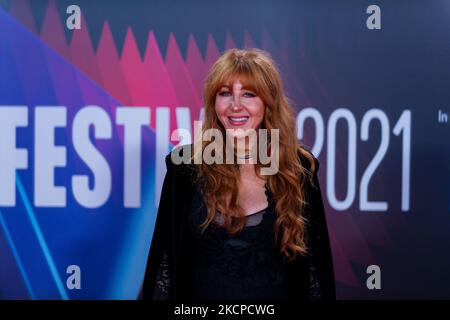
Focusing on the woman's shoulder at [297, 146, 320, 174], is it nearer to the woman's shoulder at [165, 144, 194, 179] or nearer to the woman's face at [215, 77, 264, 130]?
the woman's face at [215, 77, 264, 130]

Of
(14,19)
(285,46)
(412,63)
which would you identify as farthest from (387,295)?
(14,19)

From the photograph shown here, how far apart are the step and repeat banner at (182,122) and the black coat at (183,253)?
81 centimetres

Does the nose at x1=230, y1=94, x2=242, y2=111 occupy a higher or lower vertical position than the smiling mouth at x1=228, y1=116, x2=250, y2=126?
higher

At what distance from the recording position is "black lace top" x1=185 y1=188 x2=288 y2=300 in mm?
1690

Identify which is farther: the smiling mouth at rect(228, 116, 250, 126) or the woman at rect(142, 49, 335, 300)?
the smiling mouth at rect(228, 116, 250, 126)

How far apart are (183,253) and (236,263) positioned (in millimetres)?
156

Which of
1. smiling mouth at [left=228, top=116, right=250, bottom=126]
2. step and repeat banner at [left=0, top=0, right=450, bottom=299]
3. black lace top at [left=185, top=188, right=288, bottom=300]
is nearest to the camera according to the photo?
black lace top at [left=185, top=188, right=288, bottom=300]

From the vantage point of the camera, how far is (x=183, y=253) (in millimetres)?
1721

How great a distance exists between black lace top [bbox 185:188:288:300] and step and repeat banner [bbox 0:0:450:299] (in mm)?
951

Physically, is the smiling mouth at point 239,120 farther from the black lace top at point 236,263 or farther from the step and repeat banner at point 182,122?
the step and repeat banner at point 182,122

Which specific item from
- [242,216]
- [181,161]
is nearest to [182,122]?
[181,161]

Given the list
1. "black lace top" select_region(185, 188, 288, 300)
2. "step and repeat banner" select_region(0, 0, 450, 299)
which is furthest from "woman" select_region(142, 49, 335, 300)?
"step and repeat banner" select_region(0, 0, 450, 299)

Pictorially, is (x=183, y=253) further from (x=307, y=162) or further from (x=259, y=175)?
(x=307, y=162)

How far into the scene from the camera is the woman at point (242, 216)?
170cm
